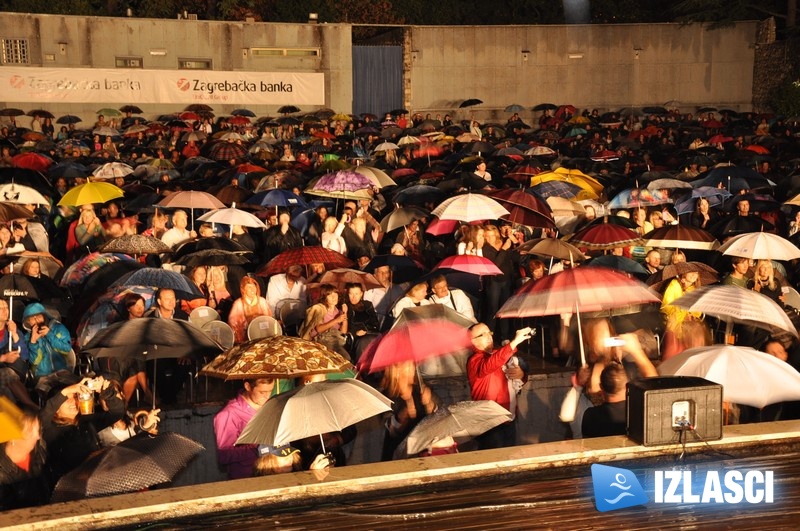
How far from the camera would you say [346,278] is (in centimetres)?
1278

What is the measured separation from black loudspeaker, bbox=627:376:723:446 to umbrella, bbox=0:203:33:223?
9.33 m

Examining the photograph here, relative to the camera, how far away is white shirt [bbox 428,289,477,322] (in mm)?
12000

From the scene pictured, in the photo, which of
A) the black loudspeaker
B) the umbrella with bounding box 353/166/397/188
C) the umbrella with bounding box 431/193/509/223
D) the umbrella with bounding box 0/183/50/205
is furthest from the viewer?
the umbrella with bounding box 353/166/397/188

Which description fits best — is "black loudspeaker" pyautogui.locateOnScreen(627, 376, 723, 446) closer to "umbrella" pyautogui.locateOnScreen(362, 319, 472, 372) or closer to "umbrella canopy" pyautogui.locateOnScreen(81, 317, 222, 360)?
"umbrella" pyautogui.locateOnScreen(362, 319, 472, 372)

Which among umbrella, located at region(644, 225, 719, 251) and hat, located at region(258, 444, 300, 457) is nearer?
hat, located at region(258, 444, 300, 457)

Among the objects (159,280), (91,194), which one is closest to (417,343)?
(159,280)

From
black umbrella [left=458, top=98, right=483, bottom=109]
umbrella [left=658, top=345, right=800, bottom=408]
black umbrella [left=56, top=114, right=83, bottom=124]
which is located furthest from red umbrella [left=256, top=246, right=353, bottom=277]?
black umbrella [left=458, top=98, right=483, bottom=109]

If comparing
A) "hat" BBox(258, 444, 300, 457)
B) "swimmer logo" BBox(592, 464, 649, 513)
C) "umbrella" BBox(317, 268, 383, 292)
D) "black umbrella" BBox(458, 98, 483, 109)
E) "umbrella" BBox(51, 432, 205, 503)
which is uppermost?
"black umbrella" BBox(458, 98, 483, 109)

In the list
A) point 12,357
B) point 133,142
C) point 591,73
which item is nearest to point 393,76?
point 591,73

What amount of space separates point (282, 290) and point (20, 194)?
5040 millimetres

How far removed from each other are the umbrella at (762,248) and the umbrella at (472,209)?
325cm

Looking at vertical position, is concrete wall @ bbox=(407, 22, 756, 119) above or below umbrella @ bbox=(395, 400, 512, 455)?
above

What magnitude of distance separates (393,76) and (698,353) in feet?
111

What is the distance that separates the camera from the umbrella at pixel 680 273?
12125 mm
